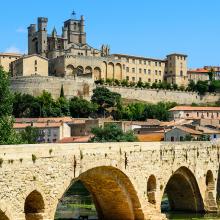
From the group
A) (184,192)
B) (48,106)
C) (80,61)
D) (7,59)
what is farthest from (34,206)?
(7,59)

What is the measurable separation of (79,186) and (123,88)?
52.4m

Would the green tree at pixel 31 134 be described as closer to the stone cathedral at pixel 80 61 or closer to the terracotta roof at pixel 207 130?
the terracotta roof at pixel 207 130

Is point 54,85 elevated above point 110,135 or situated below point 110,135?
above

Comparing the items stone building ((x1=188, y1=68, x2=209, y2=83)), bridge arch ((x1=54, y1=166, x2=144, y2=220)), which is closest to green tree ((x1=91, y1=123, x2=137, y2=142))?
bridge arch ((x1=54, y1=166, x2=144, y2=220))

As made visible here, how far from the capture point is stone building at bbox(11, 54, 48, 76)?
93.7 m

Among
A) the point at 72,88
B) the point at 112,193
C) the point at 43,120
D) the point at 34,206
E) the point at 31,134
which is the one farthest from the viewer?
the point at 72,88

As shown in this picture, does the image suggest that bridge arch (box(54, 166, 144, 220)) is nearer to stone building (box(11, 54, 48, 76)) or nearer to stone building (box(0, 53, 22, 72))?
stone building (box(11, 54, 48, 76))

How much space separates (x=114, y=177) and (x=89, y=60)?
78812 millimetres

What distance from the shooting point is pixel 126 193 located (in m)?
23.1

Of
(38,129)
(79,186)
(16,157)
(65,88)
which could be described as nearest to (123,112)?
(65,88)

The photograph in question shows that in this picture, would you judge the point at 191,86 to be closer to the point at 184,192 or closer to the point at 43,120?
the point at 43,120

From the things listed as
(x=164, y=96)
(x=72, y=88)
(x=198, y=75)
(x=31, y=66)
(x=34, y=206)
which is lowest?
(x=34, y=206)

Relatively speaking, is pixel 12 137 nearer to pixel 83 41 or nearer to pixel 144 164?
pixel 144 164

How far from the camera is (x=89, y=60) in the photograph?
99875mm
